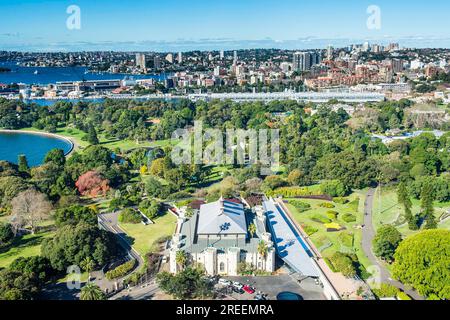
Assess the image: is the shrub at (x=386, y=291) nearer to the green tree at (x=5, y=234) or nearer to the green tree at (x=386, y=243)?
the green tree at (x=386, y=243)

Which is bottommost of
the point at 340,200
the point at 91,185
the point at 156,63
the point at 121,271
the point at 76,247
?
the point at 121,271

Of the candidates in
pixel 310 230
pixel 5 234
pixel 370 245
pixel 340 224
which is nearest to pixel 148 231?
pixel 5 234

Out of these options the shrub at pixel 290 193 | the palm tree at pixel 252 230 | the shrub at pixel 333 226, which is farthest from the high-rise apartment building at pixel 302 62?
the palm tree at pixel 252 230

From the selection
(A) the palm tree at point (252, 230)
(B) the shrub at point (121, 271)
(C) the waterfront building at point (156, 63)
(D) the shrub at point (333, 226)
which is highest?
(C) the waterfront building at point (156, 63)

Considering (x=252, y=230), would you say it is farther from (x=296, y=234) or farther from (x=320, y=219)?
(x=320, y=219)

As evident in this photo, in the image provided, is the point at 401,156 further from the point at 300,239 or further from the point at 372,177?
the point at 300,239

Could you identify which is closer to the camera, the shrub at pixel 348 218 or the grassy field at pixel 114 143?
the shrub at pixel 348 218
